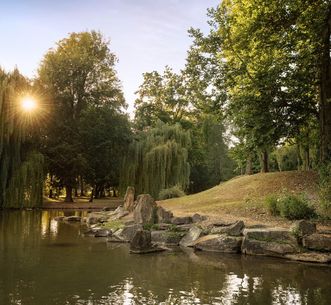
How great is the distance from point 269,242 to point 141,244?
4111 mm

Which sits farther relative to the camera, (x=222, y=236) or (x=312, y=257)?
(x=222, y=236)

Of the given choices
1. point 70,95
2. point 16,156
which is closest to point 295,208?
point 16,156

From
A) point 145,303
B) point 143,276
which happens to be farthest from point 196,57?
point 145,303

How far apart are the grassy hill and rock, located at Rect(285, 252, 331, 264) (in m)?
3.44

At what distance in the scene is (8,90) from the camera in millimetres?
29469

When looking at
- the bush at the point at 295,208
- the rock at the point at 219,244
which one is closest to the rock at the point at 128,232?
the rock at the point at 219,244

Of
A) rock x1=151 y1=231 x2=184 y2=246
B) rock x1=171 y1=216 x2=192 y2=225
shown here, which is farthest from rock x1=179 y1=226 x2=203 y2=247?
rock x1=171 y1=216 x2=192 y2=225

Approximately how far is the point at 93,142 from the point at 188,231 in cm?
2555

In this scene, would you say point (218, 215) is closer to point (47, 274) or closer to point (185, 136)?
point (47, 274)

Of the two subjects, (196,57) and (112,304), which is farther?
(196,57)

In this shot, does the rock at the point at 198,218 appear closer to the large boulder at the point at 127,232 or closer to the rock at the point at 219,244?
the large boulder at the point at 127,232

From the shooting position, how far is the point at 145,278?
9711mm

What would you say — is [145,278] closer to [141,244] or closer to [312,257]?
[141,244]

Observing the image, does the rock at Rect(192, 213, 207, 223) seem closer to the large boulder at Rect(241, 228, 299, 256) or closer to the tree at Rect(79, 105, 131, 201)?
the large boulder at Rect(241, 228, 299, 256)
